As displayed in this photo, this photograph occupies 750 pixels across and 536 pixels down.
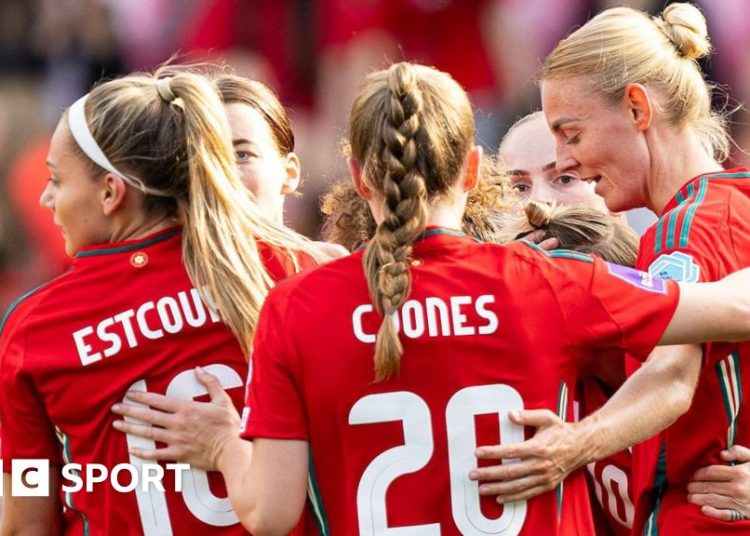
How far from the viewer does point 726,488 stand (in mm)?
2229

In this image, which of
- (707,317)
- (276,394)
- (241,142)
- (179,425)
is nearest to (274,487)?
(276,394)

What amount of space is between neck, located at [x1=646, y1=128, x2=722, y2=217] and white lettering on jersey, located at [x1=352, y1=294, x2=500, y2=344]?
26.2 inches

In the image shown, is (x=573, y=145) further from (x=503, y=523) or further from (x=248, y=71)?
(x=248, y=71)

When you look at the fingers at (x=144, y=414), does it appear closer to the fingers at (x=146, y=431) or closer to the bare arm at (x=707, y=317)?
the fingers at (x=146, y=431)

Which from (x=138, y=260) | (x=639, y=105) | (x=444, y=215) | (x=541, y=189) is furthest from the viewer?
(x=541, y=189)

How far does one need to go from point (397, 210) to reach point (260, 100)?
126 centimetres

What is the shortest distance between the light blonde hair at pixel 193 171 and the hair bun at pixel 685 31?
39.2 inches

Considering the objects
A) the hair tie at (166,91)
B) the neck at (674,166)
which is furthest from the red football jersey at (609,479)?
the hair tie at (166,91)

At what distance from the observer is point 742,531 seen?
2238 mm

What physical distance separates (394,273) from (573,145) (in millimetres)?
744

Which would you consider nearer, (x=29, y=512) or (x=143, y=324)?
(x=143, y=324)

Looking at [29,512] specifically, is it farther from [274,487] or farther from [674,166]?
[674,166]

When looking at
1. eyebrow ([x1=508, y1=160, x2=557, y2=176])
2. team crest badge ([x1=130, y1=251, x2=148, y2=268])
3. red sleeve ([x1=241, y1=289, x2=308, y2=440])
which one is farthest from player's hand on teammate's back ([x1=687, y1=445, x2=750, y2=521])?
eyebrow ([x1=508, y1=160, x2=557, y2=176])

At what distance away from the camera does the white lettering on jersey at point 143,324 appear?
89.0 inches
